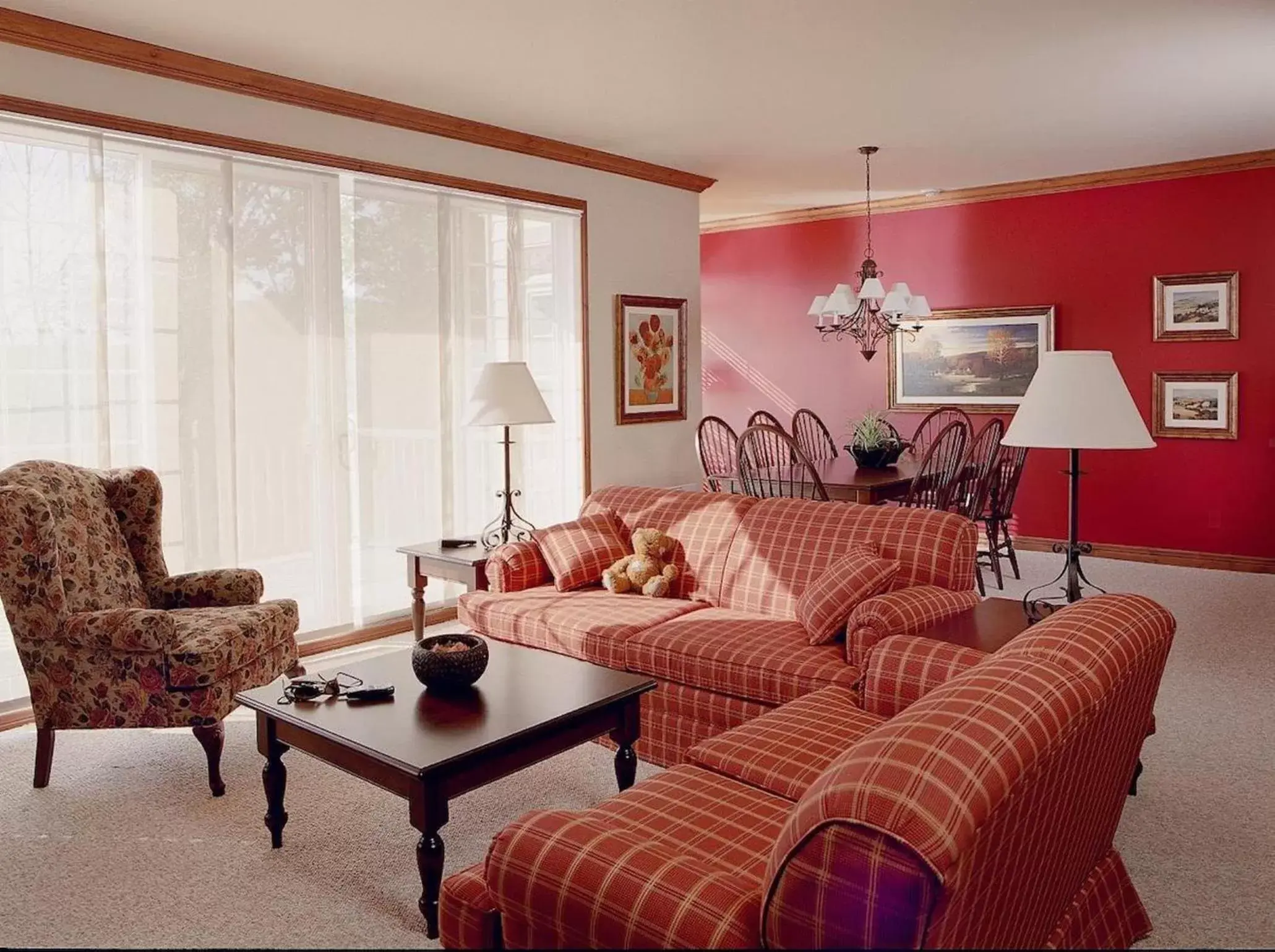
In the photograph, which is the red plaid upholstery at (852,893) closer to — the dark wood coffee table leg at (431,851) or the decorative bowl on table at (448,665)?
the dark wood coffee table leg at (431,851)

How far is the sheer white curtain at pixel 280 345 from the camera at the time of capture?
3.85m

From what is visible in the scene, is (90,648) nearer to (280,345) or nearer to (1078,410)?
(280,345)

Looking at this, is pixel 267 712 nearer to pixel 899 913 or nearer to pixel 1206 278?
pixel 899 913

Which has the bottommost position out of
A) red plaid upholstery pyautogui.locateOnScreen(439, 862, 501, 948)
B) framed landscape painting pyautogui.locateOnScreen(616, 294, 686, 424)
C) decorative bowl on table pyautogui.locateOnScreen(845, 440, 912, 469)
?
red plaid upholstery pyautogui.locateOnScreen(439, 862, 501, 948)

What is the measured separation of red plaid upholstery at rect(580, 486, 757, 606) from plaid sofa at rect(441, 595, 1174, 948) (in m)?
1.65

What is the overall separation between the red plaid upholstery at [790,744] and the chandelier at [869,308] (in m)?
3.90

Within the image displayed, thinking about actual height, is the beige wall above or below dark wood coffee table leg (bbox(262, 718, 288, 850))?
above

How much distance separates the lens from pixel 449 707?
2.70m

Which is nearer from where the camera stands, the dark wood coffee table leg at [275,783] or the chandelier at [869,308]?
the dark wood coffee table leg at [275,783]

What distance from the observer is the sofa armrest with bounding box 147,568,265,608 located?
3.71 metres

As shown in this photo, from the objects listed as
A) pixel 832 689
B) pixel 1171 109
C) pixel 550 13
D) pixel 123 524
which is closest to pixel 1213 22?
pixel 1171 109

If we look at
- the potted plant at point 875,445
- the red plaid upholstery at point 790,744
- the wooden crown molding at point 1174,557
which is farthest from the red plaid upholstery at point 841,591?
the wooden crown molding at point 1174,557

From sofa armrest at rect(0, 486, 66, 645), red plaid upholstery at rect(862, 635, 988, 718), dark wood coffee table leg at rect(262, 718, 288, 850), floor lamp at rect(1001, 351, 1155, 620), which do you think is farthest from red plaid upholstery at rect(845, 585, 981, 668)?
sofa armrest at rect(0, 486, 66, 645)

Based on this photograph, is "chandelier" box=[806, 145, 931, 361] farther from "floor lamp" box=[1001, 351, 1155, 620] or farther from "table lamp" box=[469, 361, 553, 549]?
"floor lamp" box=[1001, 351, 1155, 620]
